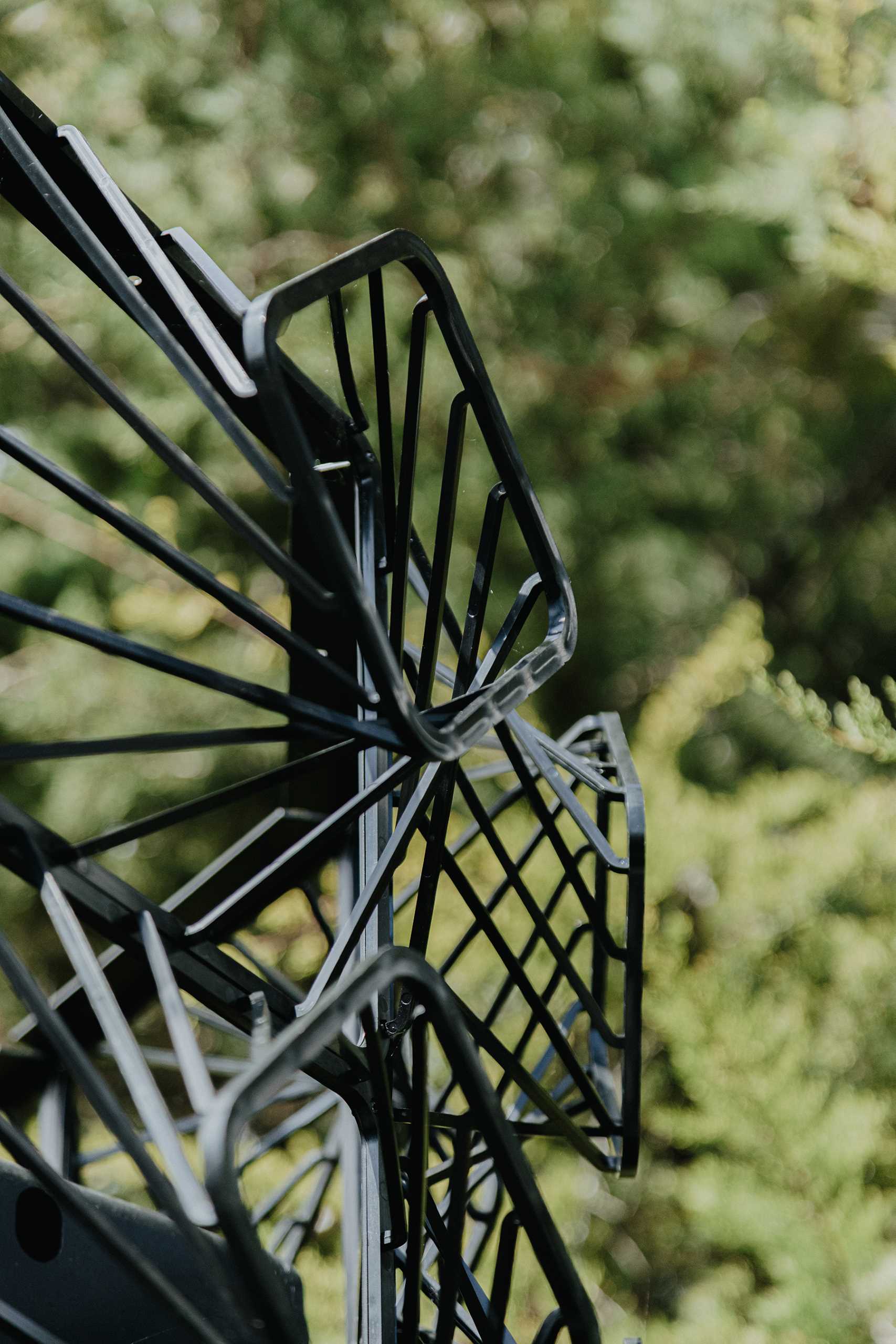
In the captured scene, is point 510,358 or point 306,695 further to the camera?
point 510,358

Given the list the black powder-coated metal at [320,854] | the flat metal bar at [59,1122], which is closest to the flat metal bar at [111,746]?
the black powder-coated metal at [320,854]

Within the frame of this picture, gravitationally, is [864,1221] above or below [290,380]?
below

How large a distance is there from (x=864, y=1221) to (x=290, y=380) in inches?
23.5

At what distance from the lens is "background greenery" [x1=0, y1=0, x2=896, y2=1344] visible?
0.88m

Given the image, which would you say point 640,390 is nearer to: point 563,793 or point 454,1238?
point 563,793

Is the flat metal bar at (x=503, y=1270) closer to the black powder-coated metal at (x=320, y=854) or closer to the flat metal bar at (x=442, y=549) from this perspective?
the black powder-coated metal at (x=320, y=854)

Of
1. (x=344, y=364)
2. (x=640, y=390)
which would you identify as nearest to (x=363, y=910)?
(x=344, y=364)

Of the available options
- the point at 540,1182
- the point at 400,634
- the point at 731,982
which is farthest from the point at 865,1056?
the point at 400,634

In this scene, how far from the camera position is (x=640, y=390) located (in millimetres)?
1158

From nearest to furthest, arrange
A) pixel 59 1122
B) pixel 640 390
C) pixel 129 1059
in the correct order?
1. pixel 129 1059
2. pixel 59 1122
3. pixel 640 390

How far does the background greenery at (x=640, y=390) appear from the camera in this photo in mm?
883

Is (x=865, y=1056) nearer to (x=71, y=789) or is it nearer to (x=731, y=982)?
(x=731, y=982)

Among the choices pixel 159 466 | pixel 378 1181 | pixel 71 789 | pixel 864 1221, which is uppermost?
pixel 159 466

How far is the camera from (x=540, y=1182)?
0.92m
